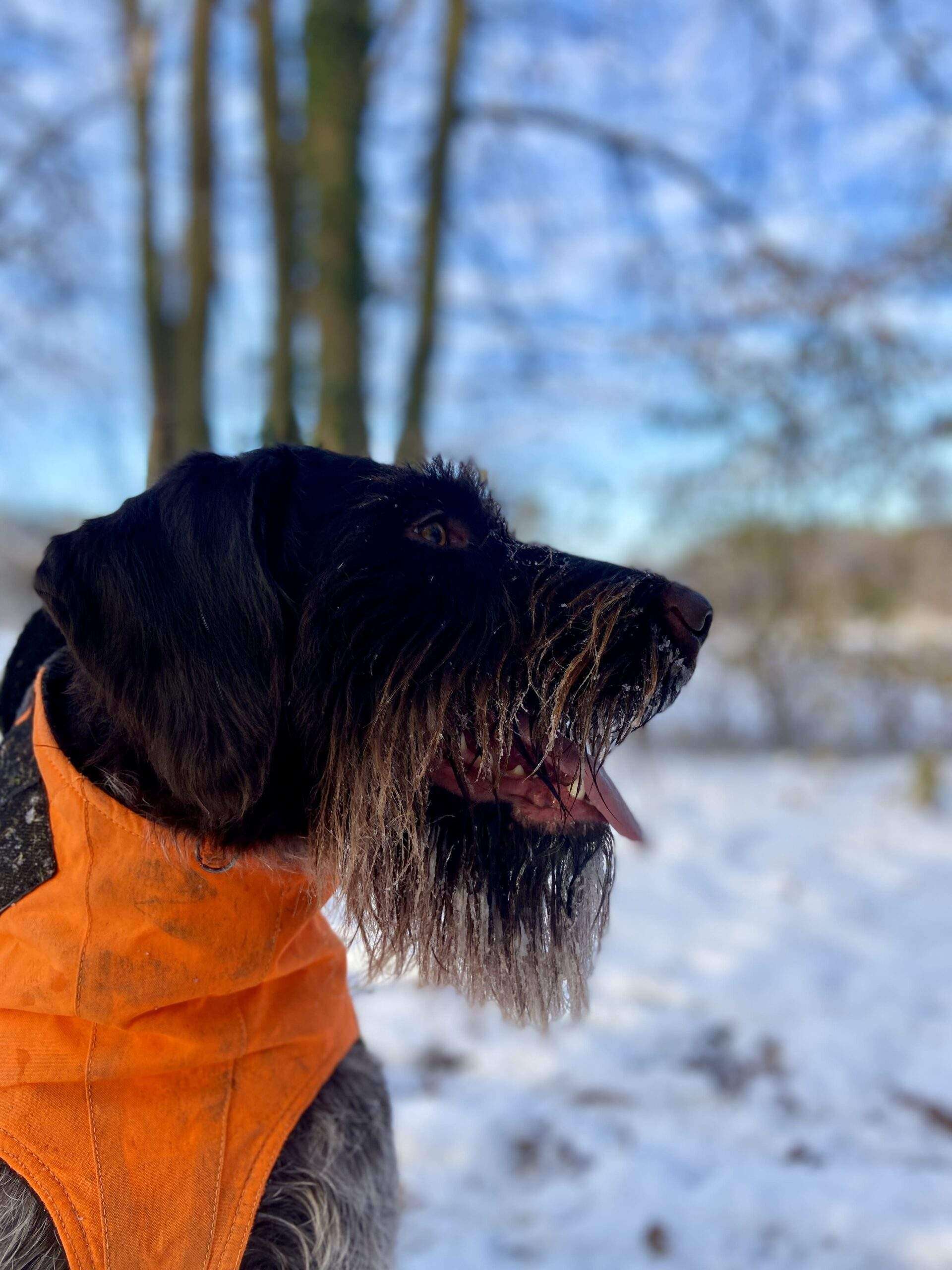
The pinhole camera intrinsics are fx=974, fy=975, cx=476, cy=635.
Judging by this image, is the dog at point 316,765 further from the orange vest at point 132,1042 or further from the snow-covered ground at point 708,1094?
the snow-covered ground at point 708,1094

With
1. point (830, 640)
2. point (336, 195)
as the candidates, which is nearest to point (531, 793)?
point (336, 195)

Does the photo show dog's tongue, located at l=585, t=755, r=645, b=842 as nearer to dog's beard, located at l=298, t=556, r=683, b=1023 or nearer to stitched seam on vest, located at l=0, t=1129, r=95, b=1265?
dog's beard, located at l=298, t=556, r=683, b=1023

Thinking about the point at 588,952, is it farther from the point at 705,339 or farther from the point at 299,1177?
the point at 705,339

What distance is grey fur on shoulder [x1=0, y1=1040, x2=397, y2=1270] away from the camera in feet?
5.14

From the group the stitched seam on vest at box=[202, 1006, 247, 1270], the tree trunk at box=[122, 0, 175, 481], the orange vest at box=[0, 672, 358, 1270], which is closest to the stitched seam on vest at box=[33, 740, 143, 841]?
the orange vest at box=[0, 672, 358, 1270]

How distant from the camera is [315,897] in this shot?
1806mm

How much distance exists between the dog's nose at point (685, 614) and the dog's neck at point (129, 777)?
74cm

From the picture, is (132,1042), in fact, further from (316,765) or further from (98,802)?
(316,765)

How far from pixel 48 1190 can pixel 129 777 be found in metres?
0.65

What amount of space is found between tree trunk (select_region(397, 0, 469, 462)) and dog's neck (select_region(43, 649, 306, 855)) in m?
3.30

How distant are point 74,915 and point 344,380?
3.15 meters

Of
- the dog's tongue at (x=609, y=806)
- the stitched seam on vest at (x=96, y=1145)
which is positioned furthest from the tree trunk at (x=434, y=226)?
the stitched seam on vest at (x=96, y=1145)

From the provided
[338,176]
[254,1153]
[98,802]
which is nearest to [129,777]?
[98,802]

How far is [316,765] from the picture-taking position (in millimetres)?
1760
